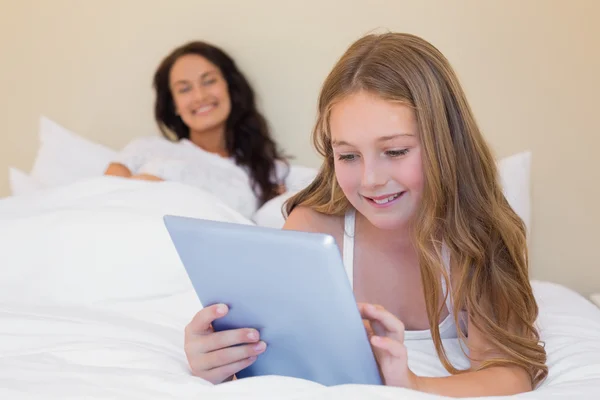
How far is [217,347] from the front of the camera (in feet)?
3.27

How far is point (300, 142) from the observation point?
2277mm

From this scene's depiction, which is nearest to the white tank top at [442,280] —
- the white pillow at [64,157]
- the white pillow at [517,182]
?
the white pillow at [517,182]

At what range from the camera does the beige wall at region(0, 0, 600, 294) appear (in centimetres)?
201

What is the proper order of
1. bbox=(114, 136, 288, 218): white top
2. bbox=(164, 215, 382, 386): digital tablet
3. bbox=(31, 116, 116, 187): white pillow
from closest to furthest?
bbox=(164, 215, 382, 386): digital tablet, bbox=(114, 136, 288, 218): white top, bbox=(31, 116, 116, 187): white pillow

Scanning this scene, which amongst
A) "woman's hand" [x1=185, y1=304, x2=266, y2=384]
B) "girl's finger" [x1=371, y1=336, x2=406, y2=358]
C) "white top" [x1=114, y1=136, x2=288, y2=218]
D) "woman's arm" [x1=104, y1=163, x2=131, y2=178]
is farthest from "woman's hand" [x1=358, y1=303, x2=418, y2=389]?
"woman's arm" [x1=104, y1=163, x2=131, y2=178]

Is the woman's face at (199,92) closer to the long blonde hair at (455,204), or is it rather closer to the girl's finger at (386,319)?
the long blonde hair at (455,204)

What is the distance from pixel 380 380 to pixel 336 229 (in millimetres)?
424

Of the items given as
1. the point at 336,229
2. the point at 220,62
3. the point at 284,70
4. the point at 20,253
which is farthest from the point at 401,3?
the point at 20,253

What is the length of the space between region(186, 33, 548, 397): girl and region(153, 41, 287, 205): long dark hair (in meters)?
0.99

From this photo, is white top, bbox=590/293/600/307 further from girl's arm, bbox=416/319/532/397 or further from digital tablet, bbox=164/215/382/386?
digital tablet, bbox=164/215/382/386

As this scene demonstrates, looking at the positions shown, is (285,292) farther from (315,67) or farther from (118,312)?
(315,67)

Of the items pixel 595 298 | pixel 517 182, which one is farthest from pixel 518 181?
pixel 595 298

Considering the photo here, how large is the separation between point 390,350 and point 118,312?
618 mm

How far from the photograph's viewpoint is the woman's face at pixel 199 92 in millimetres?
2264
